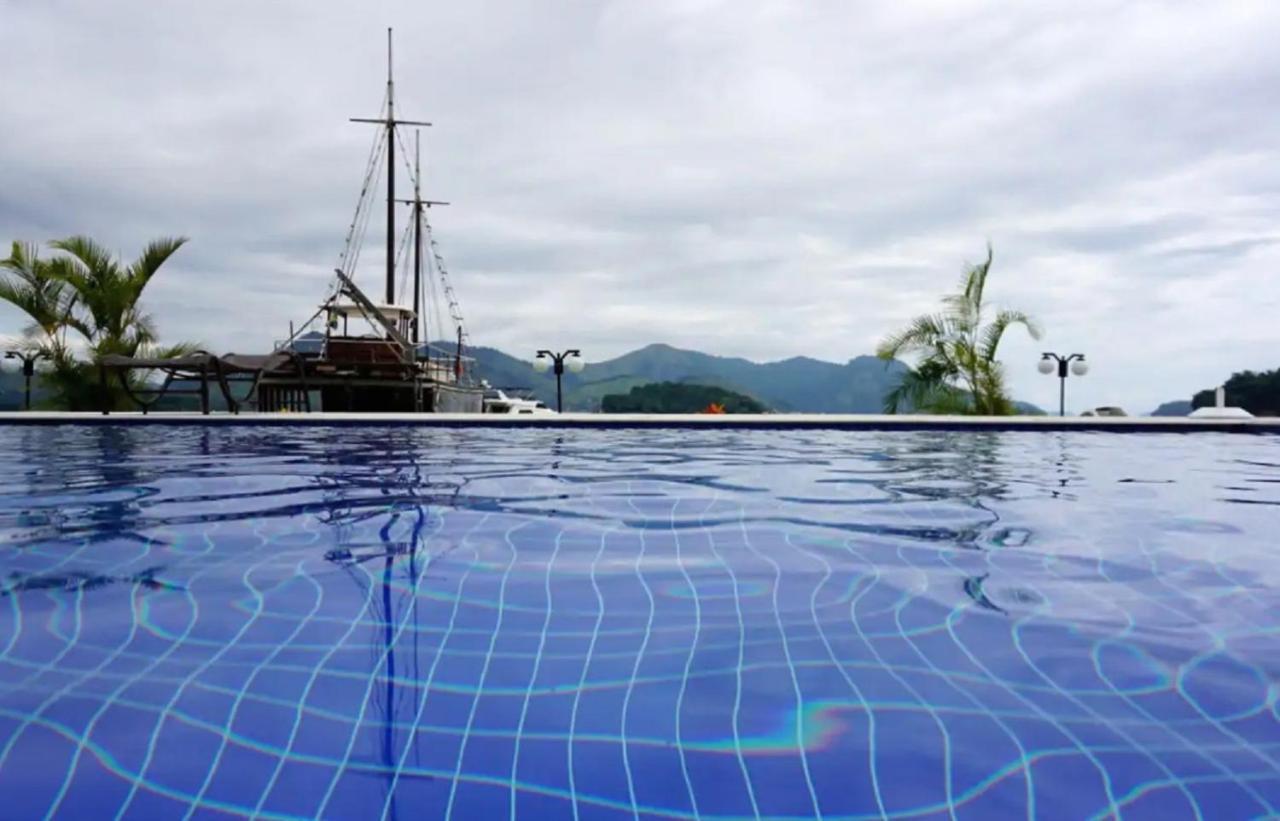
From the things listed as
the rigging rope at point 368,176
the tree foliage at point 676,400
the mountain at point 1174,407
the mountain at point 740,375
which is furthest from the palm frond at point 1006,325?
the rigging rope at point 368,176

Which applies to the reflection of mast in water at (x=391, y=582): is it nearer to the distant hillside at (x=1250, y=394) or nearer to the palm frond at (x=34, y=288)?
the palm frond at (x=34, y=288)

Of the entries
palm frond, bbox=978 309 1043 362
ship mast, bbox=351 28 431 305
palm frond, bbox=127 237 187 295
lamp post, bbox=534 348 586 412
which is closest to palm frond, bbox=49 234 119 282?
palm frond, bbox=127 237 187 295

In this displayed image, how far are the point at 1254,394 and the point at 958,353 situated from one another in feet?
23.4

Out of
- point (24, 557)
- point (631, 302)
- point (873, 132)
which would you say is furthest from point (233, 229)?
point (24, 557)

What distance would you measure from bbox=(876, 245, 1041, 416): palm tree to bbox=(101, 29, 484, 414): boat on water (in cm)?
942

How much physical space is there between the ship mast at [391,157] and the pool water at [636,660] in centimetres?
1968

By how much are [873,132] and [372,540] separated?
9379 millimetres

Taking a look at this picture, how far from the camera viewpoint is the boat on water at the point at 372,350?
1304cm

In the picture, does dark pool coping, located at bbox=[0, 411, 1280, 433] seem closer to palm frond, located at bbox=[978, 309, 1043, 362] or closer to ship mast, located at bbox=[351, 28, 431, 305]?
palm frond, located at bbox=[978, 309, 1043, 362]

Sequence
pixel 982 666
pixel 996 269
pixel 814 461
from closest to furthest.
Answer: pixel 982 666
pixel 814 461
pixel 996 269

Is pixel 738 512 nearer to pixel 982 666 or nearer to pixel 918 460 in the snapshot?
pixel 982 666

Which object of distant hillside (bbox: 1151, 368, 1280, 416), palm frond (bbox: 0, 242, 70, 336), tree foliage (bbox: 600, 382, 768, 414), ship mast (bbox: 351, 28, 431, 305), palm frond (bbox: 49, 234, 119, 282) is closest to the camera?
palm frond (bbox: 0, 242, 70, 336)

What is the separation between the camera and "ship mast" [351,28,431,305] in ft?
76.2

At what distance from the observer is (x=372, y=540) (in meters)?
3.52
